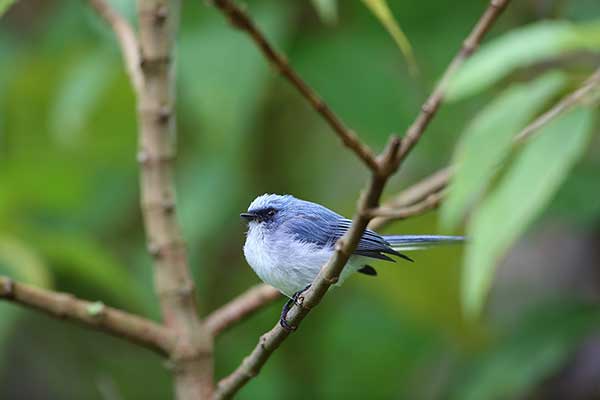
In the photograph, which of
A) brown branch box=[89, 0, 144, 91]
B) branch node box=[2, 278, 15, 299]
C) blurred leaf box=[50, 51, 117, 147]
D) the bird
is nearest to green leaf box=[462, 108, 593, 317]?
the bird

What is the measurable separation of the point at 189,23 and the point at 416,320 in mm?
1388

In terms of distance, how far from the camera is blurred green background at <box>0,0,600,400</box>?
9.79 ft

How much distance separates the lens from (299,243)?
1903mm

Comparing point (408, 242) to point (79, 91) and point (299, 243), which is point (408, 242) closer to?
point (299, 243)

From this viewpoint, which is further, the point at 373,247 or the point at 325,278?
the point at 373,247

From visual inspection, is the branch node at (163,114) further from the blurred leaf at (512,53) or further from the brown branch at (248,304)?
the blurred leaf at (512,53)

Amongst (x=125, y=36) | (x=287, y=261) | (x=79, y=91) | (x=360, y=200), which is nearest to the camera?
(x=360, y=200)

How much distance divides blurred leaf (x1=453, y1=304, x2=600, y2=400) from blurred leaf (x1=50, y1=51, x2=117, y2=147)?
1623mm

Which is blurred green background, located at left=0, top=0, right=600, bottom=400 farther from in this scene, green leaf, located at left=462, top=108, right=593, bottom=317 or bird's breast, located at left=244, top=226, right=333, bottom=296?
green leaf, located at left=462, top=108, right=593, bottom=317

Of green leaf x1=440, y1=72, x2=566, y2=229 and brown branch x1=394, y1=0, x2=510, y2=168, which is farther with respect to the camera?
brown branch x1=394, y1=0, x2=510, y2=168

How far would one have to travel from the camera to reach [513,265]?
441 centimetres

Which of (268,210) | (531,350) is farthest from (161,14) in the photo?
(531,350)

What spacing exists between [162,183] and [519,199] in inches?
50.4

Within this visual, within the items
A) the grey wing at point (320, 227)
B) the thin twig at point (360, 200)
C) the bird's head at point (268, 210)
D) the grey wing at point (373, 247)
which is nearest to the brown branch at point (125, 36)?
the bird's head at point (268, 210)
